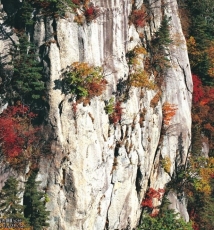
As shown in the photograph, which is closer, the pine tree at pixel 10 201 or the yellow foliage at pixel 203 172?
the pine tree at pixel 10 201

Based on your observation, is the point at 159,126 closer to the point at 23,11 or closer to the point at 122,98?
the point at 122,98

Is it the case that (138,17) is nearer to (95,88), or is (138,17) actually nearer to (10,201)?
(95,88)

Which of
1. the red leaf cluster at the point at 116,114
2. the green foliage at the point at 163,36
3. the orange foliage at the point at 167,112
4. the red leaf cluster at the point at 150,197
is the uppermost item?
the green foliage at the point at 163,36

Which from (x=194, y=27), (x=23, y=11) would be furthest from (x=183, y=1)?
(x=23, y=11)

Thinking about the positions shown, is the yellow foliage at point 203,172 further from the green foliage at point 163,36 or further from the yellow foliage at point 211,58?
the green foliage at point 163,36

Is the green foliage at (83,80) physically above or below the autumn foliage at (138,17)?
below

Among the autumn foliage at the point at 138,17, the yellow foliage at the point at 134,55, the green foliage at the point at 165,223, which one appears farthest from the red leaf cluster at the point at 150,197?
the autumn foliage at the point at 138,17
